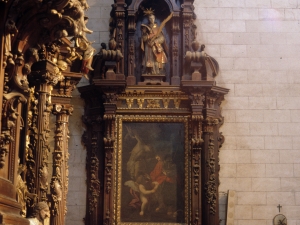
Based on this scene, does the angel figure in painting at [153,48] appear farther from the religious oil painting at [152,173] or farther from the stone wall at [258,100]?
the religious oil painting at [152,173]

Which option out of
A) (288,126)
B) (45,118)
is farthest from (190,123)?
(45,118)

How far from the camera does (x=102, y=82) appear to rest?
588 inches

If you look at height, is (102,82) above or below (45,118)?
above

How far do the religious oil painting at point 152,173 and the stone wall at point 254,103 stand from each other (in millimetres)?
1011

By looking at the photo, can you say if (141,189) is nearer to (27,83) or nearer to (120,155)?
(120,155)

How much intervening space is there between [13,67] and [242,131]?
29.3ft

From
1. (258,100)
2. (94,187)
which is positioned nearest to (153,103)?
(94,187)

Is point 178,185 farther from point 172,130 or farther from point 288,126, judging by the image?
point 288,126

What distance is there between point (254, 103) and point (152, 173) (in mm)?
3101

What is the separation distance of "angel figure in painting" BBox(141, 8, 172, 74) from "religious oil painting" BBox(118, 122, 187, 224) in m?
1.41

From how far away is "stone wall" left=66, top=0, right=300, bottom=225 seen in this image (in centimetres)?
1504

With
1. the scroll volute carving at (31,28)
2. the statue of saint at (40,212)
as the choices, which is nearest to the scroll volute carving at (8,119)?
the scroll volute carving at (31,28)

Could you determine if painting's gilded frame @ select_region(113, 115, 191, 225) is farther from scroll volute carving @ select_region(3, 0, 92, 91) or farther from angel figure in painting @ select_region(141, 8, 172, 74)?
scroll volute carving @ select_region(3, 0, 92, 91)

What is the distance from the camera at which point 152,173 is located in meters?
15.0
